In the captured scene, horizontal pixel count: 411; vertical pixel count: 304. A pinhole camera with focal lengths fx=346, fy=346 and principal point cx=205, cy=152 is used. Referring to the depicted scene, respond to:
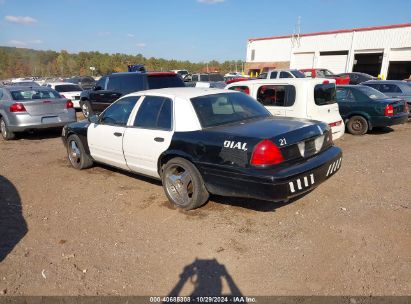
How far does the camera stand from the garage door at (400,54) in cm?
2991

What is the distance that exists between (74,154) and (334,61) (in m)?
34.1

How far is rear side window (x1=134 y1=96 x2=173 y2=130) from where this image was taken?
15.4 feet

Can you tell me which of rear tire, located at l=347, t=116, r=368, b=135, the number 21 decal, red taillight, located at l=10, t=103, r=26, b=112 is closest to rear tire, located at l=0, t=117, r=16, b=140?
red taillight, located at l=10, t=103, r=26, b=112

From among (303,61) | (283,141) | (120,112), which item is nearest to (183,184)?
(283,141)

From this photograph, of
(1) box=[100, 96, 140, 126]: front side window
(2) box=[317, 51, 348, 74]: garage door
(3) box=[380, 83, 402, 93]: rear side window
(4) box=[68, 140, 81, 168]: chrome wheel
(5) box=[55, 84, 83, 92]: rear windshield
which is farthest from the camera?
(2) box=[317, 51, 348, 74]: garage door

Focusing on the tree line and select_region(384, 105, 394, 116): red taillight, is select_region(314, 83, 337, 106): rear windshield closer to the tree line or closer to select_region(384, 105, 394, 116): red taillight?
select_region(384, 105, 394, 116): red taillight

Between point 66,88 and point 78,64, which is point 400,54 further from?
point 78,64

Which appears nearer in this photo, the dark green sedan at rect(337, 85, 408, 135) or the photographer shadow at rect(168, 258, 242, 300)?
the photographer shadow at rect(168, 258, 242, 300)

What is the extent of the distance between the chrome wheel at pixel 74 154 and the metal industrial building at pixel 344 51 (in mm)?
30233

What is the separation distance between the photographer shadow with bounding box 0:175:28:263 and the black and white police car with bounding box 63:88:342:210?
1488 mm

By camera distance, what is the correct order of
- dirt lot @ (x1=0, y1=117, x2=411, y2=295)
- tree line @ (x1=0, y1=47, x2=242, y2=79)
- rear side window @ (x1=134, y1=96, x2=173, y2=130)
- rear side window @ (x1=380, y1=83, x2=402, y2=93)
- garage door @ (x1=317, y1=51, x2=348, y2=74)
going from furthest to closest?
tree line @ (x1=0, y1=47, x2=242, y2=79)
garage door @ (x1=317, y1=51, x2=348, y2=74)
rear side window @ (x1=380, y1=83, x2=402, y2=93)
rear side window @ (x1=134, y1=96, x2=173, y2=130)
dirt lot @ (x1=0, y1=117, x2=411, y2=295)

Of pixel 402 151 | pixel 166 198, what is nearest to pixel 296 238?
pixel 166 198

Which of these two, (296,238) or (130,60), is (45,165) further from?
(130,60)

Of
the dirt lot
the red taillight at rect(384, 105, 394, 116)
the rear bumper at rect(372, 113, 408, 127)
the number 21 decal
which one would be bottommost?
the dirt lot
